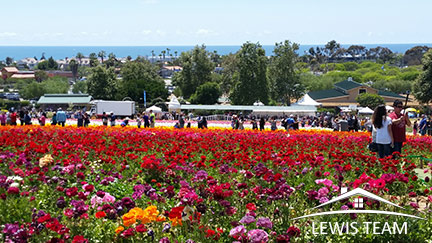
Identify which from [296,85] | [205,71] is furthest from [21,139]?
[205,71]

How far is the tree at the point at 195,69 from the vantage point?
88.1m

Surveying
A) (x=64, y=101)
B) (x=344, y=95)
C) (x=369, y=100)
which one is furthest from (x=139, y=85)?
(x=369, y=100)

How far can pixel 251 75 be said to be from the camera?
71125mm

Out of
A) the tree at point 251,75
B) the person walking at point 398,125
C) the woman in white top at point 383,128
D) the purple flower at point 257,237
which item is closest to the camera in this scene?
the purple flower at point 257,237

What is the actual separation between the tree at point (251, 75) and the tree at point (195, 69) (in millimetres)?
17816

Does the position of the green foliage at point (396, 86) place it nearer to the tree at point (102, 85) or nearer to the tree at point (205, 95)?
the tree at point (205, 95)

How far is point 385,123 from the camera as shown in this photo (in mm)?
11805

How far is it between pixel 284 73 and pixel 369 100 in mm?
14829

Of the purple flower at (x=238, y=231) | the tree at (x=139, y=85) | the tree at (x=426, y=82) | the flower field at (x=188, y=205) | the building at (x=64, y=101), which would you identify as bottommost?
the building at (x=64, y=101)

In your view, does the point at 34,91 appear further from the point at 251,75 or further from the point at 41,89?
the point at 251,75

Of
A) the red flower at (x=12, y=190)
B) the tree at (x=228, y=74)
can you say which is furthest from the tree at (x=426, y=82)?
the red flower at (x=12, y=190)

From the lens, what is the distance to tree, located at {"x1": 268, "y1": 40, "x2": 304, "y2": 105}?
251 feet

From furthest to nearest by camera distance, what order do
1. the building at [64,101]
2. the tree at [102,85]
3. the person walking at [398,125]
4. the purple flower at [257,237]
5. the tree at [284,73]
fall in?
1. the building at [64,101]
2. the tree at [102,85]
3. the tree at [284,73]
4. the person walking at [398,125]
5. the purple flower at [257,237]

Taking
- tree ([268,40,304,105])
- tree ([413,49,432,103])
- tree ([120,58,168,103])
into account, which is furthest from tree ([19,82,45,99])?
tree ([413,49,432,103])
